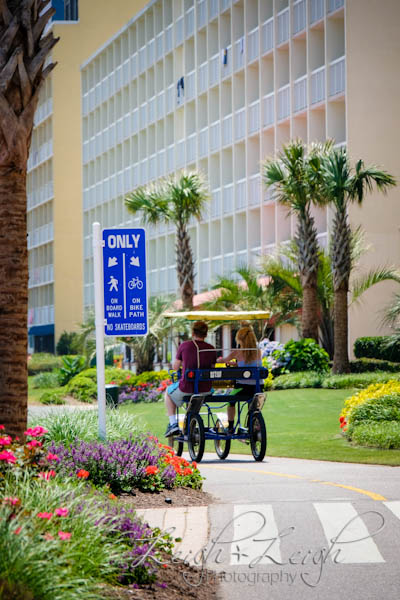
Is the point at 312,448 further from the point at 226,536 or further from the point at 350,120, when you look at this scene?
the point at 350,120

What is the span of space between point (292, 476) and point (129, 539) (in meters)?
6.30

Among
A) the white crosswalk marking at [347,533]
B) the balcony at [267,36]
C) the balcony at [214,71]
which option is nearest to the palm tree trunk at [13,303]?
the white crosswalk marking at [347,533]

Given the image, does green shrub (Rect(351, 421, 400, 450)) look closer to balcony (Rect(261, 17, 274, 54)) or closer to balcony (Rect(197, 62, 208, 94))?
balcony (Rect(261, 17, 274, 54))

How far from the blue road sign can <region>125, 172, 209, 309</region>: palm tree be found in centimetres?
2609

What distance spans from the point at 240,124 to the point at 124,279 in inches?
1537

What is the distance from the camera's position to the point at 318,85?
43.4 meters

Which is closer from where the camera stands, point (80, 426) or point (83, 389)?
point (80, 426)

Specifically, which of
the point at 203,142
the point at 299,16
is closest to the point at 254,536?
the point at 299,16

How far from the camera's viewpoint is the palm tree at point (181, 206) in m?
39.2

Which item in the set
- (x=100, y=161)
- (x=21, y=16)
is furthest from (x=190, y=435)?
(x=100, y=161)

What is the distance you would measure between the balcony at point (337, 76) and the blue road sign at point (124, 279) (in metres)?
29.8

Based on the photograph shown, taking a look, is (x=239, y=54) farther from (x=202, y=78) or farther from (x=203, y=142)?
(x=203, y=142)

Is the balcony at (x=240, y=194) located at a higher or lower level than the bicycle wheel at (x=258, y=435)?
higher

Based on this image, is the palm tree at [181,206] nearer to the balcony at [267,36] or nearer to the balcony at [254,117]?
the balcony at [254,117]
